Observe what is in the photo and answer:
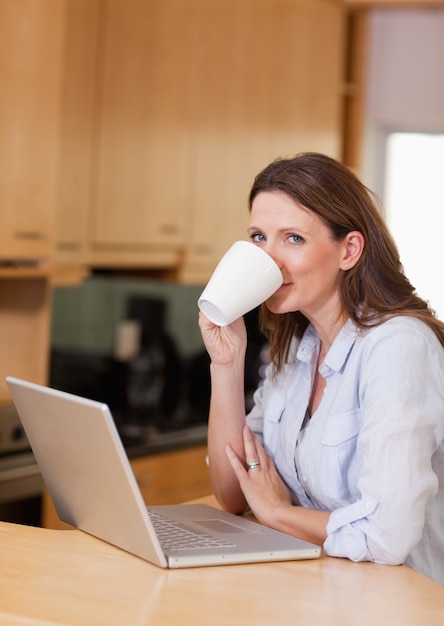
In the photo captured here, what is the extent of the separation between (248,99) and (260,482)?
2614 millimetres

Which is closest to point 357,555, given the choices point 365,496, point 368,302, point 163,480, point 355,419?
point 365,496

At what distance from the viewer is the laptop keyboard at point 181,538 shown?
1.46 metres

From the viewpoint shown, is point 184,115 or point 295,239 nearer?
point 295,239

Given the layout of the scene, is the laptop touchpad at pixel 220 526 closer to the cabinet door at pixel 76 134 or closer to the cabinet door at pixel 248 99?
the cabinet door at pixel 76 134

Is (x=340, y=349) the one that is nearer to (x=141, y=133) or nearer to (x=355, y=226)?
(x=355, y=226)

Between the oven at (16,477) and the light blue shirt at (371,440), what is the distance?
4.32ft

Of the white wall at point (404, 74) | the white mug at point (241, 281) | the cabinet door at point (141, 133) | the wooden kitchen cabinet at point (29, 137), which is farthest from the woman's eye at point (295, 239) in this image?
the white wall at point (404, 74)

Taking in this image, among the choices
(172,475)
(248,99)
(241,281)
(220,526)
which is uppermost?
(248,99)

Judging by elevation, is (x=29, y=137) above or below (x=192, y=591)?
above

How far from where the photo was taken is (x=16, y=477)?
305 cm

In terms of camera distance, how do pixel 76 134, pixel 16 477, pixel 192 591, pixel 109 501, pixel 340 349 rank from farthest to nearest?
pixel 76 134 < pixel 16 477 < pixel 340 349 < pixel 109 501 < pixel 192 591

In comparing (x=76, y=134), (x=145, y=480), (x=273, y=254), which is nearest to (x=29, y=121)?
(x=76, y=134)

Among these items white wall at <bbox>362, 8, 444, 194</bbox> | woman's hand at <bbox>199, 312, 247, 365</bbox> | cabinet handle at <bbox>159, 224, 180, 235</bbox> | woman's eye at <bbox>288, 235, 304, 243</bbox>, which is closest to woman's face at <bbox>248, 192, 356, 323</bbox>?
woman's eye at <bbox>288, 235, 304, 243</bbox>

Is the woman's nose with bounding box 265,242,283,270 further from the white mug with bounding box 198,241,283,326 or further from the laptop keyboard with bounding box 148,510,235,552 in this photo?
the laptop keyboard with bounding box 148,510,235,552
